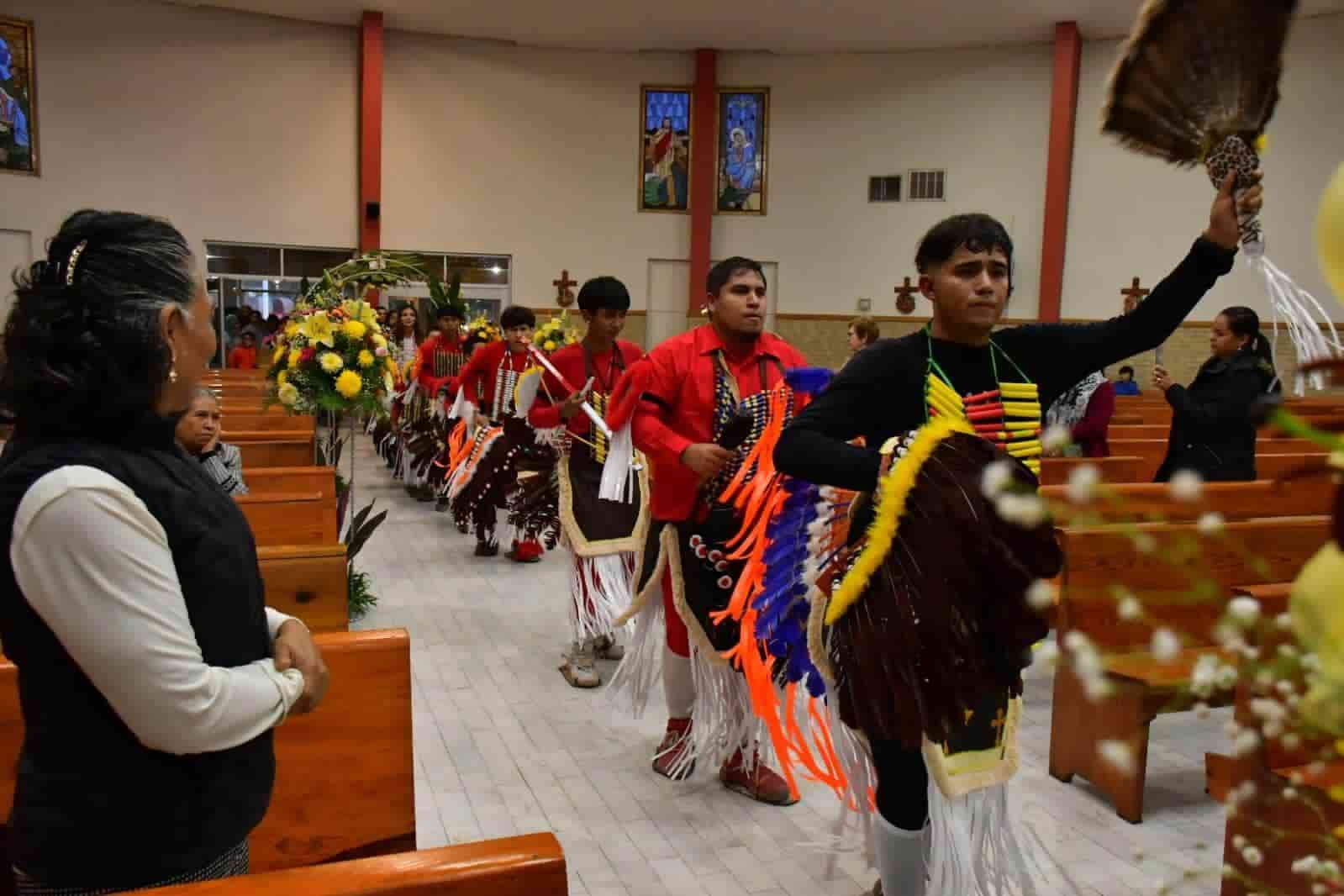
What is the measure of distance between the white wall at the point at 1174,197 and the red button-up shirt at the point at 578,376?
1008 centimetres

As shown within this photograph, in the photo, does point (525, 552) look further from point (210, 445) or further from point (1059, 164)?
point (1059, 164)

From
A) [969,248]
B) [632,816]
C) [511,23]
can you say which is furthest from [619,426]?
[511,23]

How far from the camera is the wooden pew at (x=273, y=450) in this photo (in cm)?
520

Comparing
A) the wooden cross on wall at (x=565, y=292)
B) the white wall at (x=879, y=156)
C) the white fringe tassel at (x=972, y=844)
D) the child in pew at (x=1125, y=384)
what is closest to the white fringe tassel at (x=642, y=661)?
the white fringe tassel at (x=972, y=844)

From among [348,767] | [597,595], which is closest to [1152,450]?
[597,595]

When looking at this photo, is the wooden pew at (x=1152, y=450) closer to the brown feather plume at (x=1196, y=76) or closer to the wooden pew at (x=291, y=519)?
the wooden pew at (x=291, y=519)

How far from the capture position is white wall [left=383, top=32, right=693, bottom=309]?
14.2 metres

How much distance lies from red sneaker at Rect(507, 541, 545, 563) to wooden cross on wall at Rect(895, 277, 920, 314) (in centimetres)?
908

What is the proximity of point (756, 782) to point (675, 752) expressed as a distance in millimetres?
292

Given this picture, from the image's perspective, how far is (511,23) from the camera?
13836 millimetres

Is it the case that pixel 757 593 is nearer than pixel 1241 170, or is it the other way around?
pixel 1241 170

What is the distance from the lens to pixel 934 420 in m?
1.82

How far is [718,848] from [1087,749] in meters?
1.18

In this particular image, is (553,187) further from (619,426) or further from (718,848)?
(718,848)
